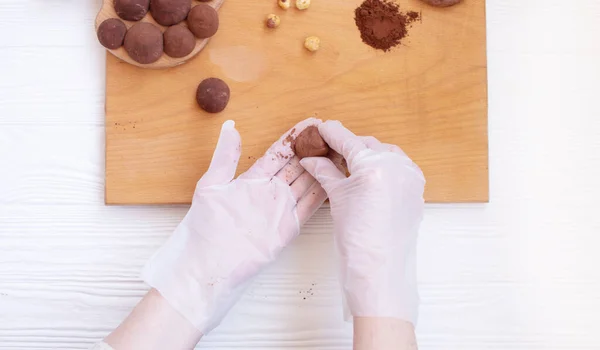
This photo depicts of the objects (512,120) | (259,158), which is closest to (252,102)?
(259,158)

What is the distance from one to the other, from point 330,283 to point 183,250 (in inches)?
10.4

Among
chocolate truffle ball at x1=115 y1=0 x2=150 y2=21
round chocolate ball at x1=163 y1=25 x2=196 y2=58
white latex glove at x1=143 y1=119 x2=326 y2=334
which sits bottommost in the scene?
white latex glove at x1=143 y1=119 x2=326 y2=334

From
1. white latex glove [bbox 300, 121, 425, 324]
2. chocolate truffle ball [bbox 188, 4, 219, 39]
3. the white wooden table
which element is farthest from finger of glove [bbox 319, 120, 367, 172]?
chocolate truffle ball [bbox 188, 4, 219, 39]

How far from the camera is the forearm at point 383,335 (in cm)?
82

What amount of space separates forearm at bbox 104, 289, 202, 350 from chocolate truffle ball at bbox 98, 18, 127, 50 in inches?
16.7

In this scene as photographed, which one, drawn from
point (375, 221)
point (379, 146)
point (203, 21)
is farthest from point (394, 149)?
point (203, 21)

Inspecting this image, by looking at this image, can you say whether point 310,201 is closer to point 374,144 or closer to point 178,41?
point 374,144

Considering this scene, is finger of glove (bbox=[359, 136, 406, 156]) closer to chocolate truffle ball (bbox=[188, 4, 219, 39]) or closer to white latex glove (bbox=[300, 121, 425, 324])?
white latex glove (bbox=[300, 121, 425, 324])

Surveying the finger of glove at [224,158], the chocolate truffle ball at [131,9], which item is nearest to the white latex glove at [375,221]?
the finger of glove at [224,158]

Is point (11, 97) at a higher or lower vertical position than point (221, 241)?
higher

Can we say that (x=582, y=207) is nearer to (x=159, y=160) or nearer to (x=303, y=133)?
(x=303, y=133)

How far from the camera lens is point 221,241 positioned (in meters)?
0.88

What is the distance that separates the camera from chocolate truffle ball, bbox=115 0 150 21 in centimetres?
88

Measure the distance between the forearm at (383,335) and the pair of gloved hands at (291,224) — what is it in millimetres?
12
